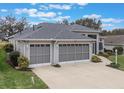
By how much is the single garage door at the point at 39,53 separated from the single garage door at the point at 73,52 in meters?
1.43

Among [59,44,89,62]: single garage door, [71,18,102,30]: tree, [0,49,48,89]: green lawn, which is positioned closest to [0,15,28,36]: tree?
[71,18,102,30]: tree

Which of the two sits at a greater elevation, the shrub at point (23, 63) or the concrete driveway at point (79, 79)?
the shrub at point (23, 63)

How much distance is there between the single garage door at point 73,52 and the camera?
21.4 metres

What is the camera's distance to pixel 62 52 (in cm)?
2134

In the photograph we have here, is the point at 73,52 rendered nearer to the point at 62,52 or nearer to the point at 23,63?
the point at 62,52

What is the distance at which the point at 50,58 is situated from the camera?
20.6 metres

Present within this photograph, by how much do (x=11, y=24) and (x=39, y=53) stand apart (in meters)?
40.4

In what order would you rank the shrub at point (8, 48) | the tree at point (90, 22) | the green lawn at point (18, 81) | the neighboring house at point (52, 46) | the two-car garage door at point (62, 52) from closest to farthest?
1. the green lawn at point (18, 81)
2. the neighboring house at point (52, 46)
3. the two-car garage door at point (62, 52)
4. the shrub at point (8, 48)
5. the tree at point (90, 22)

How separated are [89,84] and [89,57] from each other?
10252mm

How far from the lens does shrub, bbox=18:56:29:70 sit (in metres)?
18.2

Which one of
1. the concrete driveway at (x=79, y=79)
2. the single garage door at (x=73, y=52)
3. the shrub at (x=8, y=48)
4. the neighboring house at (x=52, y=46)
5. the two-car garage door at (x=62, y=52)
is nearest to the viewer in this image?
the concrete driveway at (x=79, y=79)

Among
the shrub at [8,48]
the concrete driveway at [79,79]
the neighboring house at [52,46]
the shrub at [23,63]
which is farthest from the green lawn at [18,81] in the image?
the shrub at [8,48]

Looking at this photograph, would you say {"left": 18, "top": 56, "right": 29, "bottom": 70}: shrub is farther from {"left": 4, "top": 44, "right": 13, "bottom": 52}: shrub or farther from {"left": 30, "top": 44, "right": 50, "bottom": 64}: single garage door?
{"left": 4, "top": 44, "right": 13, "bottom": 52}: shrub

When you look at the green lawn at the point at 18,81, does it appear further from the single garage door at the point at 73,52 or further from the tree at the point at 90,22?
the tree at the point at 90,22
